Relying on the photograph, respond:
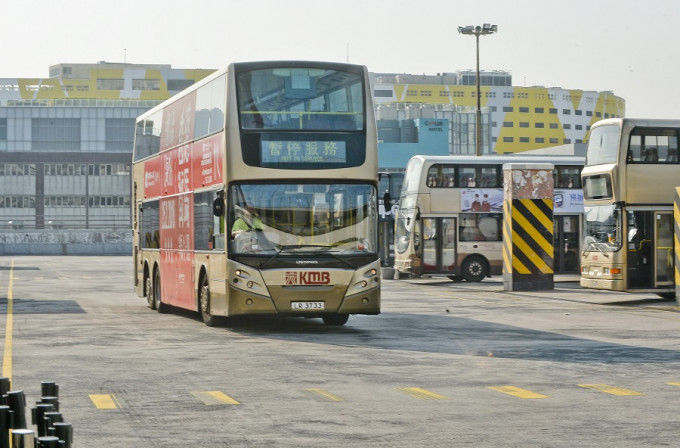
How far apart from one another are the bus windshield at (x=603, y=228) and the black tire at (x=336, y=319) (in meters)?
10.0

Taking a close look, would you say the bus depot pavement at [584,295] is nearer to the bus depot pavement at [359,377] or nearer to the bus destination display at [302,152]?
the bus depot pavement at [359,377]

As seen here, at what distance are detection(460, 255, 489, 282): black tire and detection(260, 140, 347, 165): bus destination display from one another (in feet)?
76.4

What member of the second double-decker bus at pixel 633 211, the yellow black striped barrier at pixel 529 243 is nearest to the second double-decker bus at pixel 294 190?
the second double-decker bus at pixel 633 211

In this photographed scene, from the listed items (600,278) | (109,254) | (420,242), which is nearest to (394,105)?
(109,254)

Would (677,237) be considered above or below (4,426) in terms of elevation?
above

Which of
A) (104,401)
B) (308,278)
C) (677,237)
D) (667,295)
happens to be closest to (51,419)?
(104,401)

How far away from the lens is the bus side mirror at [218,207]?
20766mm

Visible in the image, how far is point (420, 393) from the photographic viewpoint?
1254 centimetres

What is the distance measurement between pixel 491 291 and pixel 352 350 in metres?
19.7

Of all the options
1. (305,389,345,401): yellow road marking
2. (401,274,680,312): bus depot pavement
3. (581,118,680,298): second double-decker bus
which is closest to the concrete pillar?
(401,274,680,312): bus depot pavement

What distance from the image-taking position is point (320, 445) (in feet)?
30.4

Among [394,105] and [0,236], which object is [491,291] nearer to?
[0,236]

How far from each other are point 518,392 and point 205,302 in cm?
1055

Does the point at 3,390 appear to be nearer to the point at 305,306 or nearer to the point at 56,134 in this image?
the point at 305,306
